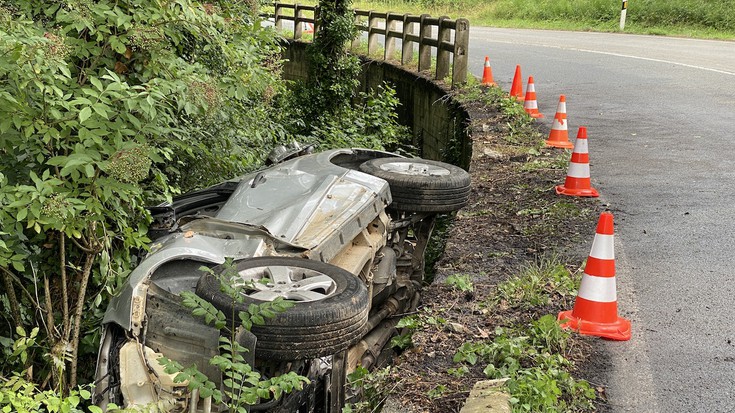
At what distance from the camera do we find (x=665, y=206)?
Result: 6820 mm

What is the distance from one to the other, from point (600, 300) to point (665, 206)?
105 inches

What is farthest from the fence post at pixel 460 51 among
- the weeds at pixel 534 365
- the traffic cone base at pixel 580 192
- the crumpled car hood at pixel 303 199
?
the weeds at pixel 534 365

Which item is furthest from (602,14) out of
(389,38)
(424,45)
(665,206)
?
(665,206)

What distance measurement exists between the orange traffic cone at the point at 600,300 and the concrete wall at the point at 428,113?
15.9 feet

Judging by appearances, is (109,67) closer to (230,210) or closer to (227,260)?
(230,210)

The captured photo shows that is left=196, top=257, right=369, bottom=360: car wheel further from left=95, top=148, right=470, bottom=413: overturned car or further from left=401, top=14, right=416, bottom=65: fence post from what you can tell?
left=401, top=14, right=416, bottom=65: fence post

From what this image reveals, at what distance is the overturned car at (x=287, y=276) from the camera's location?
3910 millimetres

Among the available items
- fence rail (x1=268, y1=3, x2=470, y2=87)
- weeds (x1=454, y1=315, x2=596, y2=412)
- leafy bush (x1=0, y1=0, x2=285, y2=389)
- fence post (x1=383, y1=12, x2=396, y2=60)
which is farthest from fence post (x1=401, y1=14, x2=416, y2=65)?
weeds (x1=454, y1=315, x2=596, y2=412)

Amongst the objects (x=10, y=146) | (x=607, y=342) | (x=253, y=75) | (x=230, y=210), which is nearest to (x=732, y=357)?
(x=607, y=342)

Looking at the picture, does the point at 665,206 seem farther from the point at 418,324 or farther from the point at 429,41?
the point at 429,41

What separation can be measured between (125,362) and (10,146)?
1437 millimetres

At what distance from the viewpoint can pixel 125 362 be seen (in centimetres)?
392

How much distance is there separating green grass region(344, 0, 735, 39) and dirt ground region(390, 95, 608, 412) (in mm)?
16996

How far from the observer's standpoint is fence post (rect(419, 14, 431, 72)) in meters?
15.1
